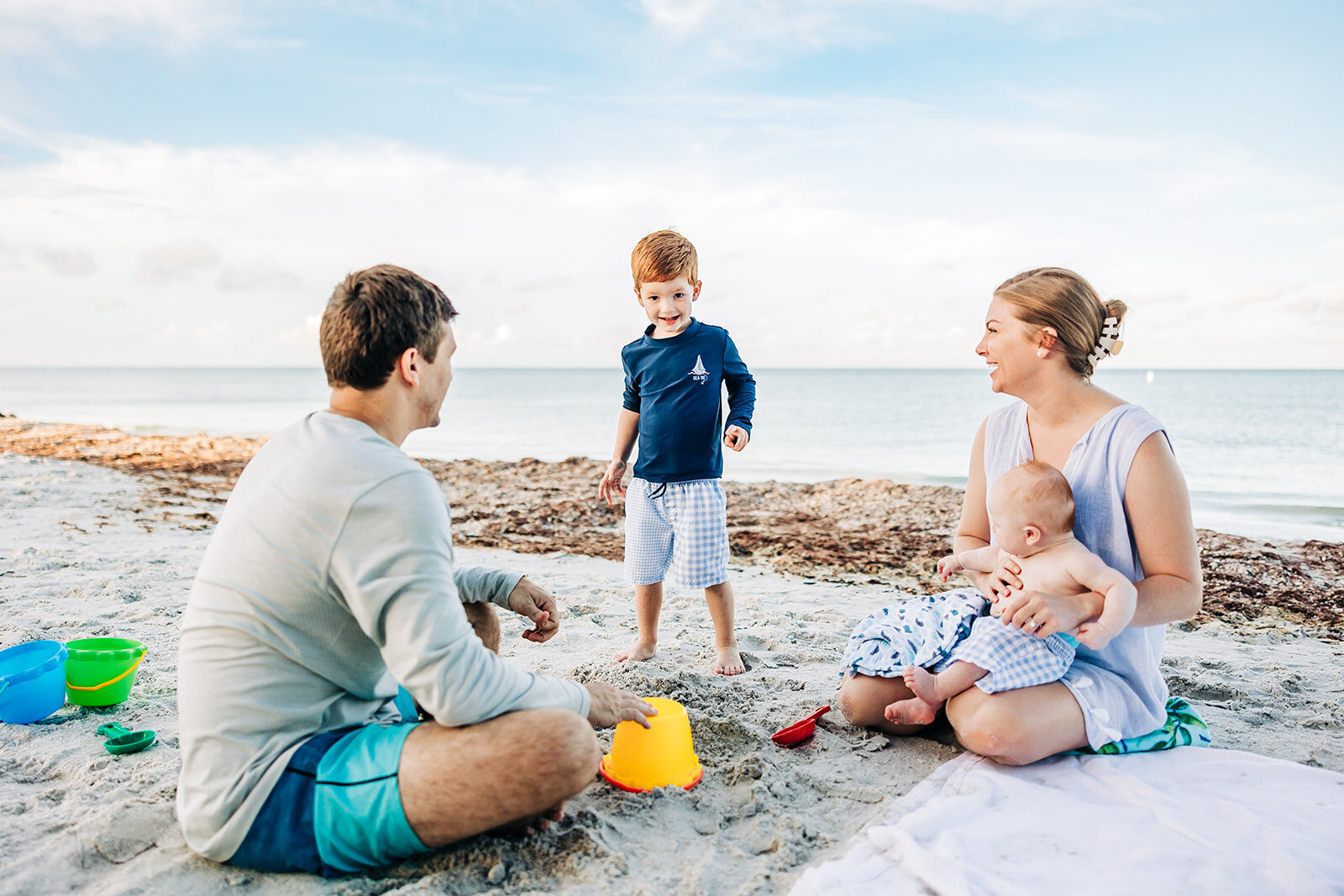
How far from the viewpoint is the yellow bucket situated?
103 inches

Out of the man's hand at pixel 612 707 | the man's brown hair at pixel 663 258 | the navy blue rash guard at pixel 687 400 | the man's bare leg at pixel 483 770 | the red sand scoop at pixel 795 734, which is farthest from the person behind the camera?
the navy blue rash guard at pixel 687 400

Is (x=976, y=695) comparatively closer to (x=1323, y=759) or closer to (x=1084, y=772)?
(x=1084, y=772)

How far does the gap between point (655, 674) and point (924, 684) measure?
4.08 feet

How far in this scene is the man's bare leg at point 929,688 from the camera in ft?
9.42

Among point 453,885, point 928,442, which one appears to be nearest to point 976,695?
point 453,885

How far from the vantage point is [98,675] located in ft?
10.3

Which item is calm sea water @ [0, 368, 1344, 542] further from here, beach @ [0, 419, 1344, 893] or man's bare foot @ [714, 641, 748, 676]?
man's bare foot @ [714, 641, 748, 676]

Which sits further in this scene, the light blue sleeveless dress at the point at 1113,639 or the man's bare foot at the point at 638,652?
the man's bare foot at the point at 638,652

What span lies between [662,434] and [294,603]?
2.33 metres

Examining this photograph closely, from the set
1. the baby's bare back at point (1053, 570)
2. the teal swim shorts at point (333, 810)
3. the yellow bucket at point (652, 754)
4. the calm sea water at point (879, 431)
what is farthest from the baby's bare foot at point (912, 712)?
the calm sea water at point (879, 431)

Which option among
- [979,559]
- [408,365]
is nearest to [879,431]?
[979,559]

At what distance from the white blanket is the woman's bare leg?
7 centimetres

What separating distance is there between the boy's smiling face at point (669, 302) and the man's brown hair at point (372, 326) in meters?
1.99

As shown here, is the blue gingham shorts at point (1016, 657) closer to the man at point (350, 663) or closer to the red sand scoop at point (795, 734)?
the red sand scoop at point (795, 734)
